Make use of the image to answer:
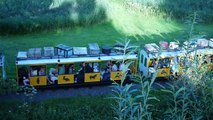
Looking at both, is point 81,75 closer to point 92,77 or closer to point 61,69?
point 92,77

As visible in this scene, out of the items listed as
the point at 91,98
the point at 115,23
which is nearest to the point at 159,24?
the point at 115,23

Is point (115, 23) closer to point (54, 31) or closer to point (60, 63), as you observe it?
point (54, 31)

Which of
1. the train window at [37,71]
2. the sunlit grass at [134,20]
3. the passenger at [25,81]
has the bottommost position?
the passenger at [25,81]

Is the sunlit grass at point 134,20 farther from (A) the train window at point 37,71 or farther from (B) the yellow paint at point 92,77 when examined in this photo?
(A) the train window at point 37,71

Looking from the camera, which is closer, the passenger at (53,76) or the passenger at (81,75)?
the passenger at (53,76)

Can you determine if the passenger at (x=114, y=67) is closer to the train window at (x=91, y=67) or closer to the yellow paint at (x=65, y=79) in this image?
the train window at (x=91, y=67)

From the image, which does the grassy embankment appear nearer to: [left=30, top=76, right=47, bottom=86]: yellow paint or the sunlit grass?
the sunlit grass

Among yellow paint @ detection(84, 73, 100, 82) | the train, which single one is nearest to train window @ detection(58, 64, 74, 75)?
the train

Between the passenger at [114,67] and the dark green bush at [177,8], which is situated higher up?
the dark green bush at [177,8]

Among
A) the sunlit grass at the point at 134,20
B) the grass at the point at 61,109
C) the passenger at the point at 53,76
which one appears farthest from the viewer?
the sunlit grass at the point at 134,20

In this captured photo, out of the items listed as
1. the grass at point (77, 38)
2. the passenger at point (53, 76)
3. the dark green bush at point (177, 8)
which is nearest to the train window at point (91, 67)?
the passenger at point (53, 76)

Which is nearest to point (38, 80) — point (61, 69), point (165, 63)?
point (61, 69)

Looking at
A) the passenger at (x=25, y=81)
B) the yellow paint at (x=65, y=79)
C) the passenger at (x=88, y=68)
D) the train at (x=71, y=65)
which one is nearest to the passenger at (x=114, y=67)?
the train at (x=71, y=65)

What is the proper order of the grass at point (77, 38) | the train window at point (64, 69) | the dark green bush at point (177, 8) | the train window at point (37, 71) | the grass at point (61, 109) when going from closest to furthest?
the grass at point (61, 109), the train window at point (37, 71), the train window at point (64, 69), the grass at point (77, 38), the dark green bush at point (177, 8)
